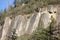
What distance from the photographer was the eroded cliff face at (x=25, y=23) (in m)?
38.2

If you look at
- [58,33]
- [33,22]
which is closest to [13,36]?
[33,22]

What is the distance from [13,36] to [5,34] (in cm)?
837

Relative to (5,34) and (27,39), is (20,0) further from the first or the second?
(27,39)

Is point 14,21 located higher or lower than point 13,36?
higher

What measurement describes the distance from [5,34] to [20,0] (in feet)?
37.6

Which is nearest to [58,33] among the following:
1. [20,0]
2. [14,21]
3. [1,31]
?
[14,21]

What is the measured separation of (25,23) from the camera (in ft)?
136

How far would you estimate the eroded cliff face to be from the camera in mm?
38188

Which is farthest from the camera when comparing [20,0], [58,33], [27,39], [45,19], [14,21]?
[20,0]

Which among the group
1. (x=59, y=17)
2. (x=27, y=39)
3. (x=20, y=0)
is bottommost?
(x=27, y=39)

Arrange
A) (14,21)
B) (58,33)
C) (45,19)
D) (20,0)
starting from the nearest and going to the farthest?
(58,33), (45,19), (14,21), (20,0)

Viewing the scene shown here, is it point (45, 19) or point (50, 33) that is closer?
point (50, 33)

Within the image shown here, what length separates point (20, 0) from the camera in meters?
53.5

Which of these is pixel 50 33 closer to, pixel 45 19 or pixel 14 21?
pixel 45 19
